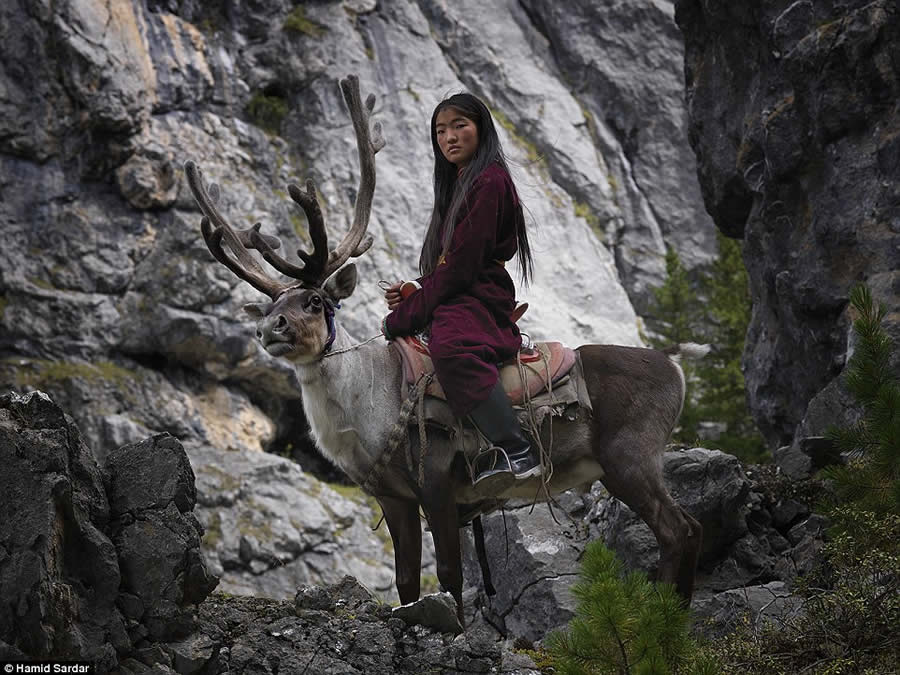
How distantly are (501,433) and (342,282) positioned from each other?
5.10ft

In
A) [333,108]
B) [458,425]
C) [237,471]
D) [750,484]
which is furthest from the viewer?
[333,108]

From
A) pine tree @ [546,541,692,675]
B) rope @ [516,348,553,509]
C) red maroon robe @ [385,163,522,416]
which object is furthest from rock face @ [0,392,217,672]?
rope @ [516,348,553,509]

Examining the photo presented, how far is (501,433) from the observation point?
5902 millimetres

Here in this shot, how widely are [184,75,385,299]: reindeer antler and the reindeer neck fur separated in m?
0.60

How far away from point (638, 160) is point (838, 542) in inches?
1086

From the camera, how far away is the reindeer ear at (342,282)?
21.3 feet

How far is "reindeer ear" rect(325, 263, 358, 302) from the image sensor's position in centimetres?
648

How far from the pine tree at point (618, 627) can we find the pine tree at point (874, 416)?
1699 millimetres

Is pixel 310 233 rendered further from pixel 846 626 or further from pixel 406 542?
pixel 846 626

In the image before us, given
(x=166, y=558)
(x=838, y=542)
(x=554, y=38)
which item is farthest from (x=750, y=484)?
(x=554, y=38)

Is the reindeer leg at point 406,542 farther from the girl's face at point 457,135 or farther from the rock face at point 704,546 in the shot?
the girl's face at point 457,135

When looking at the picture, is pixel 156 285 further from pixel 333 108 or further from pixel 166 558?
pixel 166 558

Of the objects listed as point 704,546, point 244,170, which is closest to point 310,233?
point 704,546

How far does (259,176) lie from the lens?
24312 millimetres
